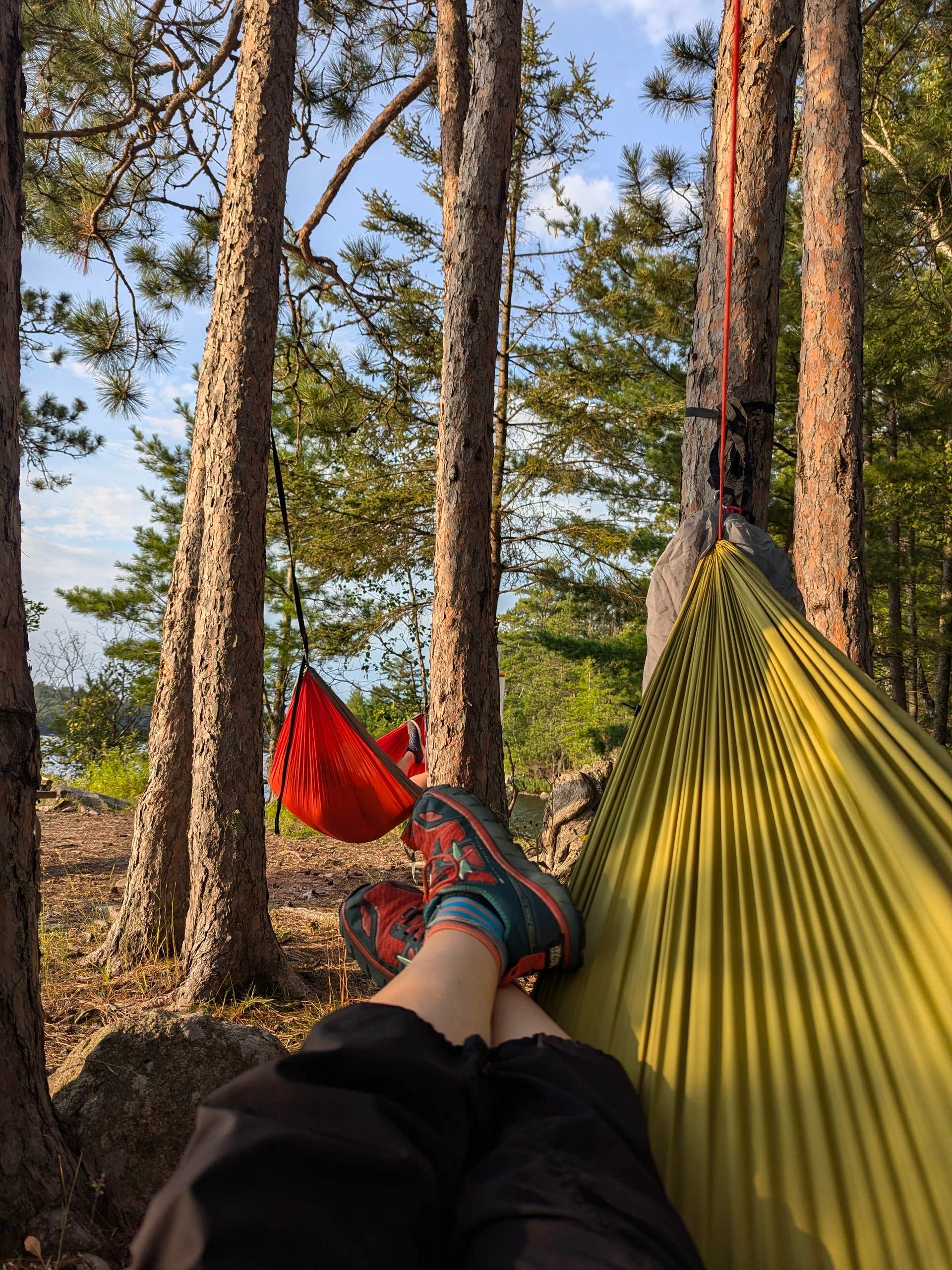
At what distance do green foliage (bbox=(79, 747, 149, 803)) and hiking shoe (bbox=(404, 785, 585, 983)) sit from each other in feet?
17.8

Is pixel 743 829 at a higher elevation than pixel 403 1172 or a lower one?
higher

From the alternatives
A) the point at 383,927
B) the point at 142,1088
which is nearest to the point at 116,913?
the point at 142,1088

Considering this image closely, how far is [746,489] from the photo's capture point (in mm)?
1565

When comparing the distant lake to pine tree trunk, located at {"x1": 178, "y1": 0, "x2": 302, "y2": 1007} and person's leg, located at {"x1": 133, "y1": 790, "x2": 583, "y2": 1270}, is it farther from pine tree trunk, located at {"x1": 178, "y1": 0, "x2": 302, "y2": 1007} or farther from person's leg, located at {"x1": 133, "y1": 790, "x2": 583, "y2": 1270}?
person's leg, located at {"x1": 133, "y1": 790, "x2": 583, "y2": 1270}

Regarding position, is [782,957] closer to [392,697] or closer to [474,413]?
[474,413]

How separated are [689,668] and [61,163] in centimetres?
436

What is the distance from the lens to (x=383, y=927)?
1.04 meters

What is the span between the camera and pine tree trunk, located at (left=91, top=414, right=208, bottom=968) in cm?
236

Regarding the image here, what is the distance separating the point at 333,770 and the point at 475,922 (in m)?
1.86

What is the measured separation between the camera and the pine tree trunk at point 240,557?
2.05 metres

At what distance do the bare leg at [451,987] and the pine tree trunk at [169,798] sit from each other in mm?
1748

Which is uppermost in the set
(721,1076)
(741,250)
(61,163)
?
(61,163)

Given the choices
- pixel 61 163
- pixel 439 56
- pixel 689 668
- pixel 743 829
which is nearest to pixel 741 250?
pixel 689 668

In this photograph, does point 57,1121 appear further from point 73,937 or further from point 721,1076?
point 73,937
